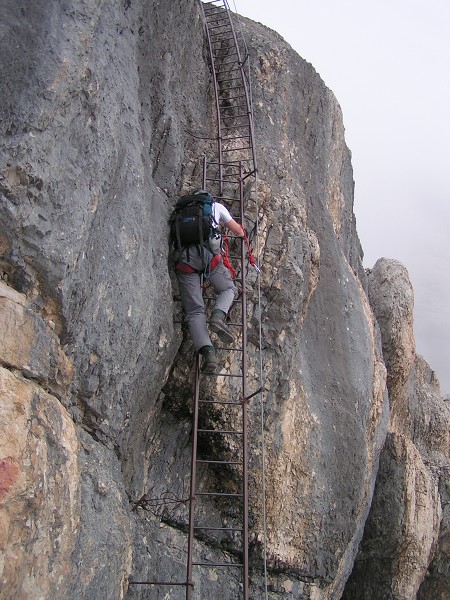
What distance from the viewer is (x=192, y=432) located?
9.35m

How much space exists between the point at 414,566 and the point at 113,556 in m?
9.00

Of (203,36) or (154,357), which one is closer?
(154,357)

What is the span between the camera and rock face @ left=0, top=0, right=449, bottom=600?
20.9 ft

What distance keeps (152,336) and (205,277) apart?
4.52 feet

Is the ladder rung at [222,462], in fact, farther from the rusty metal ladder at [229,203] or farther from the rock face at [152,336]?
the rock face at [152,336]

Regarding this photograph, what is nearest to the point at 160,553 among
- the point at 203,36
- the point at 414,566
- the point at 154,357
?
the point at 154,357

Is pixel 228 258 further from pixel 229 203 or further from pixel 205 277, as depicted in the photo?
pixel 229 203

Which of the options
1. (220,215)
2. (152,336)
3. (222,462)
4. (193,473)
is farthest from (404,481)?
(152,336)

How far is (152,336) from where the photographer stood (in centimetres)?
855

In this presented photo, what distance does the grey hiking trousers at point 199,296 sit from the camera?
355 inches

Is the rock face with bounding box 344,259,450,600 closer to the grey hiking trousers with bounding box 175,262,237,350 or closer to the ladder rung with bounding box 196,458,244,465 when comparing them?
the ladder rung with bounding box 196,458,244,465

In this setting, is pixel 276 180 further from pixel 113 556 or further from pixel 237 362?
pixel 113 556

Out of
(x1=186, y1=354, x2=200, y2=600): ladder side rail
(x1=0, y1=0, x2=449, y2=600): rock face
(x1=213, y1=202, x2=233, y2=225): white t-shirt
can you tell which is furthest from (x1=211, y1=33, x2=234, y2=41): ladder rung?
(x1=186, y1=354, x2=200, y2=600): ladder side rail

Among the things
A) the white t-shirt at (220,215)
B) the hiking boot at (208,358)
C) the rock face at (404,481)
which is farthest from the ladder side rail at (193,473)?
the rock face at (404,481)
